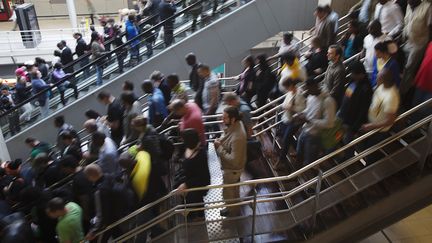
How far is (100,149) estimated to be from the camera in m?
4.82

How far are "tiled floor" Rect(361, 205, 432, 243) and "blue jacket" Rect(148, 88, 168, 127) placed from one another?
423 centimetres

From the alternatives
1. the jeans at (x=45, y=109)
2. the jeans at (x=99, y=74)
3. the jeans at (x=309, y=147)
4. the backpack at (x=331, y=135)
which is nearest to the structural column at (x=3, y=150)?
the jeans at (x=45, y=109)

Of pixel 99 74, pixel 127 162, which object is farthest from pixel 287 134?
pixel 99 74

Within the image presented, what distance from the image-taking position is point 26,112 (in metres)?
8.80

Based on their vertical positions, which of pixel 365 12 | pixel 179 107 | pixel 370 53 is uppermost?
pixel 365 12

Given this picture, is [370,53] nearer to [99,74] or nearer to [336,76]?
[336,76]

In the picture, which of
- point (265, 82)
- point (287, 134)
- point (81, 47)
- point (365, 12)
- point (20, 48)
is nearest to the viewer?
point (287, 134)

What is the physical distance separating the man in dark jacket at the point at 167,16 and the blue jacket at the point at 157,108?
3117 mm

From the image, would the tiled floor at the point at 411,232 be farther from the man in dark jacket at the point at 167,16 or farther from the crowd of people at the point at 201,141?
the man in dark jacket at the point at 167,16

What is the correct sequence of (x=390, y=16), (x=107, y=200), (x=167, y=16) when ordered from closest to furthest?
(x=107, y=200)
(x=390, y=16)
(x=167, y=16)

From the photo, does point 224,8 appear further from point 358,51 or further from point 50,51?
point 50,51

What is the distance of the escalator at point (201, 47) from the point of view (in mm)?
8734

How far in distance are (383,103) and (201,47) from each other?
17.3 ft

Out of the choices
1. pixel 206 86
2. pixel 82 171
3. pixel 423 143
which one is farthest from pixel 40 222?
pixel 423 143
